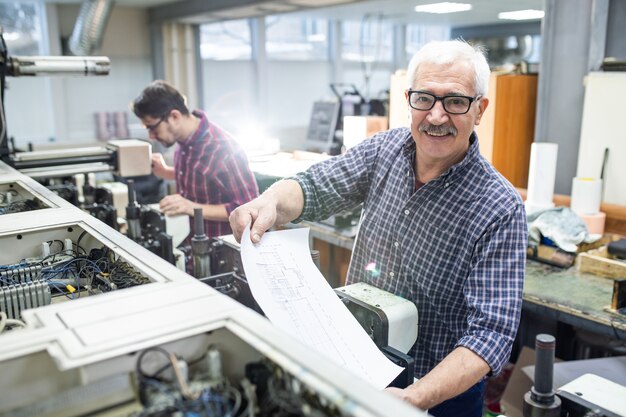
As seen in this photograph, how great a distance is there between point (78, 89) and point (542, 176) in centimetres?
515

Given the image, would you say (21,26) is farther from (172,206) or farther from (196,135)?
(172,206)

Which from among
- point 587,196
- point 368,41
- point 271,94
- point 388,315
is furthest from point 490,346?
point 368,41

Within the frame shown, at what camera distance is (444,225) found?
50.1 inches

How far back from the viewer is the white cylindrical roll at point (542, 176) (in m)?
2.57

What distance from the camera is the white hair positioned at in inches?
48.1

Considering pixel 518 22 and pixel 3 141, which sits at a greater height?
pixel 518 22

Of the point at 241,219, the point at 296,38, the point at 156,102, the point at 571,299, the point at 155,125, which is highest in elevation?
the point at 296,38

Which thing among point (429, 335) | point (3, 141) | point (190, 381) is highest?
point (3, 141)

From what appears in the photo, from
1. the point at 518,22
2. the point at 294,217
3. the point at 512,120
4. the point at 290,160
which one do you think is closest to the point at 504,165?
the point at 512,120

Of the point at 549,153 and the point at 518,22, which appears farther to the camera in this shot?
the point at 518,22

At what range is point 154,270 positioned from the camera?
3.24ft

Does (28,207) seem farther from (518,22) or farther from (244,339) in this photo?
(518,22)

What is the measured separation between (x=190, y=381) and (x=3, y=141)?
1.96m

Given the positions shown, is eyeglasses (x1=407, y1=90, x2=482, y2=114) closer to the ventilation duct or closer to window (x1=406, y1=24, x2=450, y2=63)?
the ventilation duct
